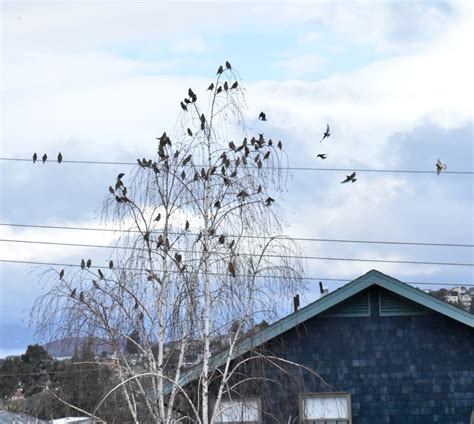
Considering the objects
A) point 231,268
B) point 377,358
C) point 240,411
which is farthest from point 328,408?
point 231,268

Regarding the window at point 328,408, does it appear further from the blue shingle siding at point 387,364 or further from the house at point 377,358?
the blue shingle siding at point 387,364

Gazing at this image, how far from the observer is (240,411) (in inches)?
813

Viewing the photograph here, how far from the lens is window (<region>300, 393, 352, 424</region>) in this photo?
2220 centimetres

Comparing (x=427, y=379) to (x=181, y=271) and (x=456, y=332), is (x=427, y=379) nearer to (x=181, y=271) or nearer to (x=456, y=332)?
(x=456, y=332)

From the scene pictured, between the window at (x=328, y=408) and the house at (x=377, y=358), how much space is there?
0.7 inches

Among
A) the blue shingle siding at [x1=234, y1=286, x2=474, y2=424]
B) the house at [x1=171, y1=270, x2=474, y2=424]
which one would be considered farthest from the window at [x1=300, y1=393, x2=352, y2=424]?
the blue shingle siding at [x1=234, y1=286, x2=474, y2=424]

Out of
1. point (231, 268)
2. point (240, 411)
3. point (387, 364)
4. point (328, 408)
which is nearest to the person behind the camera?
point (231, 268)

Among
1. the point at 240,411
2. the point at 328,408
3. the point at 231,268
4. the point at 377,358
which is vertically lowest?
the point at 240,411

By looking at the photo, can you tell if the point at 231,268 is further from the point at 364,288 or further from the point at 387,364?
the point at 387,364

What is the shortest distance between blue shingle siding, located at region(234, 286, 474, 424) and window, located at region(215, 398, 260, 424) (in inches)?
36.9

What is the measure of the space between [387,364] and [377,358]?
215 millimetres

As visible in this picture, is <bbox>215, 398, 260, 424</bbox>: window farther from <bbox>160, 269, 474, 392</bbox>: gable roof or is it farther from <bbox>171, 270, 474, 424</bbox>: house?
<bbox>160, 269, 474, 392</bbox>: gable roof

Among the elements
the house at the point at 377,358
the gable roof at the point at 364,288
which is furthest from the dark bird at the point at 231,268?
the house at the point at 377,358

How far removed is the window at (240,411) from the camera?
1945cm
